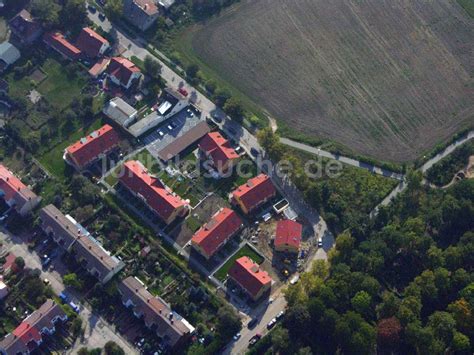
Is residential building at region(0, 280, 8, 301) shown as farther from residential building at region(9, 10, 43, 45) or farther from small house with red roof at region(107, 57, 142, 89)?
residential building at region(9, 10, 43, 45)

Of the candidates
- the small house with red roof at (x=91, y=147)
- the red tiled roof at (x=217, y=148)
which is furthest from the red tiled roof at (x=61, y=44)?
the red tiled roof at (x=217, y=148)

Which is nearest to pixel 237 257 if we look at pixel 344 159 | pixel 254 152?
pixel 254 152

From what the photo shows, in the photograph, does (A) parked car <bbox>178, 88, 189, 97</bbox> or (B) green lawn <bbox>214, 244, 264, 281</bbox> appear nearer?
(B) green lawn <bbox>214, 244, 264, 281</bbox>

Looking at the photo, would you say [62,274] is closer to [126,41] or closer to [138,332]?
[138,332]

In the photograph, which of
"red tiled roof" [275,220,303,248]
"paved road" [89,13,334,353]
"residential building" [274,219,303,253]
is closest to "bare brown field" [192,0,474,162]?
"paved road" [89,13,334,353]

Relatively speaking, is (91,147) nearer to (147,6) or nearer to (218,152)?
(218,152)

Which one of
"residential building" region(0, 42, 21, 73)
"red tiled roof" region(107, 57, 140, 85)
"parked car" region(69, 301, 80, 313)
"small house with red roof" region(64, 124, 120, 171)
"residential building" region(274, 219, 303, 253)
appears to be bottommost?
"residential building" region(274, 219, 303, 253)

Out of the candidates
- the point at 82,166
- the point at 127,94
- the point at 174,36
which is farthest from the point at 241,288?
the point at 174,36

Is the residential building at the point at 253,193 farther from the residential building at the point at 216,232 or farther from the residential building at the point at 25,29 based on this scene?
the residential building at the point at 25,29
